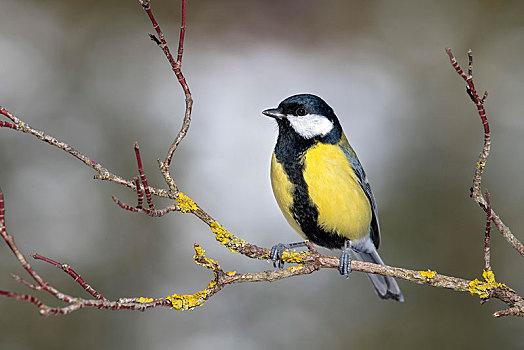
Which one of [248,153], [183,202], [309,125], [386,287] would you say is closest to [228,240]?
[183,202]

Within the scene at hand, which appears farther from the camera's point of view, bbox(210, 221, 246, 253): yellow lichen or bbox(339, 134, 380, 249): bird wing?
bbox(339, 134, 380, 249): bird wing

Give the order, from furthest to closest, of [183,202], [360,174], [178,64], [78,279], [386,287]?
1. [386,287]
2. [360,174]
3. [183,202]
4. [178,64]
5. [78,279]

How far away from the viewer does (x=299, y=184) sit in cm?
208

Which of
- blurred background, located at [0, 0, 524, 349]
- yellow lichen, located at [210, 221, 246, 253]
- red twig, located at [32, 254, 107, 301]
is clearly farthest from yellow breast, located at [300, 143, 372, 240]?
blurred background, located at [0, 0, 524, 349]

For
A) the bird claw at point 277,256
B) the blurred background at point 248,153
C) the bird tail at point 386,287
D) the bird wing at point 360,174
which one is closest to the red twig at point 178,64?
the bird claw at point 277,256

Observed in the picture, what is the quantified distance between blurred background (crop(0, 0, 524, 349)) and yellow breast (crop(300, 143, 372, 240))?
4.16ft

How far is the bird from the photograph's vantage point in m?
2.09

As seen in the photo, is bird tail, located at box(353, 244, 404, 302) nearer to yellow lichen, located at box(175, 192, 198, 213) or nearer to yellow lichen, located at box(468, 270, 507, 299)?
yellow lichen, located at box(468, 270, 507, 299)

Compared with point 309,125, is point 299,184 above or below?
below

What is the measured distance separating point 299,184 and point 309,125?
0.80ft

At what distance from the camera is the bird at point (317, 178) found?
6.86 ft

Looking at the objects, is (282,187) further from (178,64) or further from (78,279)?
(78,279)

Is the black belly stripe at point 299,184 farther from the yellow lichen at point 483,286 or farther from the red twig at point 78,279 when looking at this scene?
the red twig at point 78,279

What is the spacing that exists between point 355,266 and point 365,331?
1.72m
